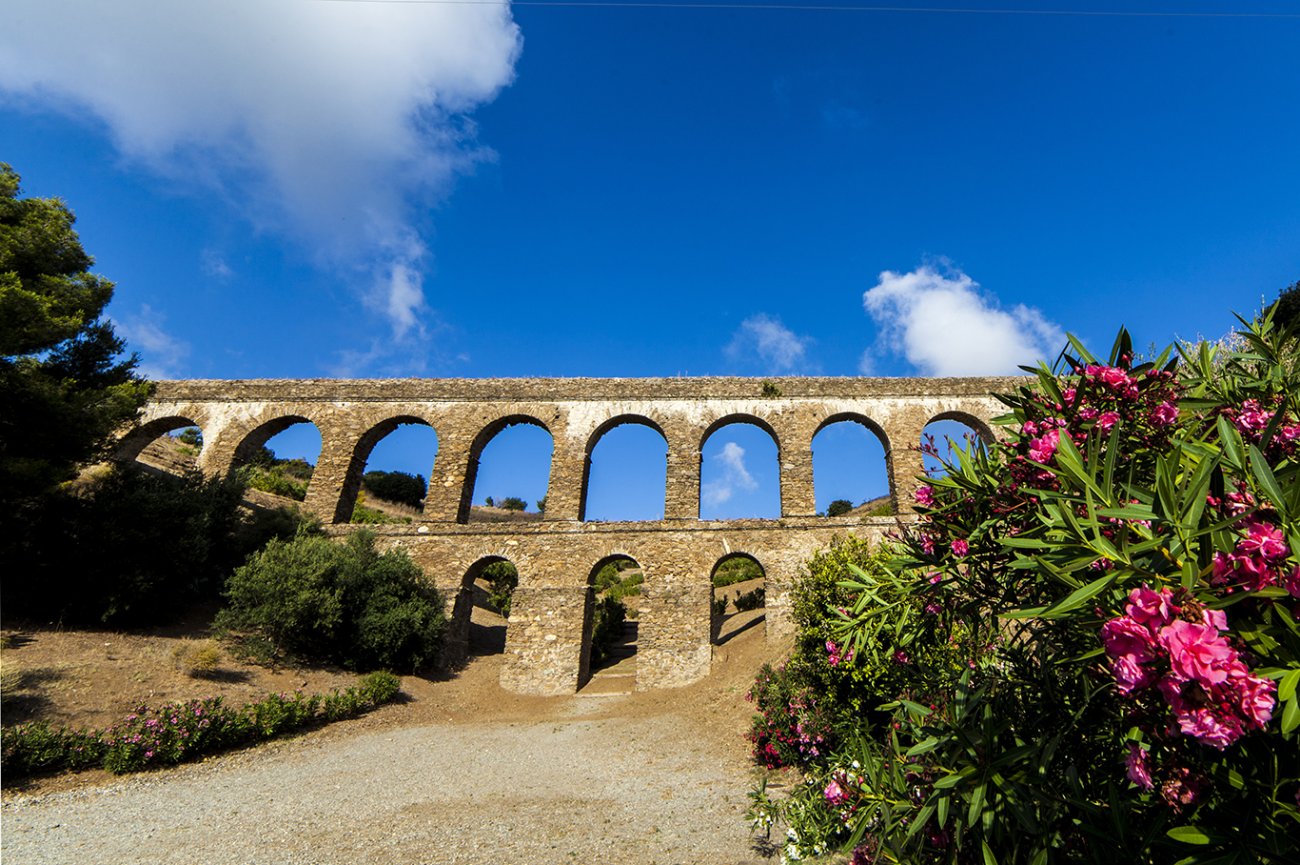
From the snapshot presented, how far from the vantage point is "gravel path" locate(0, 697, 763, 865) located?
574 centimetres

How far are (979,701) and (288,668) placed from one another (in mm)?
14627

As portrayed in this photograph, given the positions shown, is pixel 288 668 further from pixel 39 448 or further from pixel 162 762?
pixel 39 448

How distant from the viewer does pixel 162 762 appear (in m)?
8.33

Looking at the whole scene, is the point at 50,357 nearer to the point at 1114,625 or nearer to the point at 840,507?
the point at 1114,625

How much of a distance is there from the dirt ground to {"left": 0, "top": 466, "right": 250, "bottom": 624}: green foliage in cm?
64

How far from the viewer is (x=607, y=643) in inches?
798

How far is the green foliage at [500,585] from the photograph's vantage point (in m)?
26.9

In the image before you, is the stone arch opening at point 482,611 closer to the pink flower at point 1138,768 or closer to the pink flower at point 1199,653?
the pink flower at point 1138,768

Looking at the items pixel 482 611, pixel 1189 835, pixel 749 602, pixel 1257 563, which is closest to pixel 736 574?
pixel 749 602

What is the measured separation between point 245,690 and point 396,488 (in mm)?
35492

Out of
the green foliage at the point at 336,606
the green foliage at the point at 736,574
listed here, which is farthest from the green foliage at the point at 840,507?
the green foliage at the point at 336,606

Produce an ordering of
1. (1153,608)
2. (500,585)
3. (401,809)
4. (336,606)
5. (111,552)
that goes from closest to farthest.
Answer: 1. (1153,608)
2. (401,809)
3. (111,552)
4. (336,606)
5. (500,585)

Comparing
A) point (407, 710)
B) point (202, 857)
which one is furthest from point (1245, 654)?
point (407, 710)

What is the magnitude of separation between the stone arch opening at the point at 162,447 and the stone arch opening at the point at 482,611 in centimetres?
904
